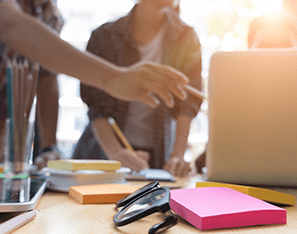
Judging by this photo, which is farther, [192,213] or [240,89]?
[240,89]

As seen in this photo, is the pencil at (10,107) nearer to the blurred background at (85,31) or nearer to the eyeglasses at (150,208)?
the eyeglasses at (150,208)

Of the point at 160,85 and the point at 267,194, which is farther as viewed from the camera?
the point at 160,85

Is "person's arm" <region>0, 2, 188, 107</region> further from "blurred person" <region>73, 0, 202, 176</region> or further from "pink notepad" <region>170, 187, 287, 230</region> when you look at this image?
"pink notepad" <region>170, 187, 287, 230</region>

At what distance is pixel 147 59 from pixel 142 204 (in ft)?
3.65

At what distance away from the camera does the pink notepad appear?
0.28 meters

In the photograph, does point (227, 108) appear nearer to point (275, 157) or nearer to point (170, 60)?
point (275, 157)

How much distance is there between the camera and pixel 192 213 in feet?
0.96

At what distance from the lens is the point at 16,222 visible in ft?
0.93

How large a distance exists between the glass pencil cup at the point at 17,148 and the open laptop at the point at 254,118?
363 mm

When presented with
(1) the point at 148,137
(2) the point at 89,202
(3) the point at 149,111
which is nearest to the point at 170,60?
(3) the point at 149,111

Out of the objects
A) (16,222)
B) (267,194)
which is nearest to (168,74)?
(267,194)

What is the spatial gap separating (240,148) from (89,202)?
0.30 m

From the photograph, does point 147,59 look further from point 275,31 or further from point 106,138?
point 275,31

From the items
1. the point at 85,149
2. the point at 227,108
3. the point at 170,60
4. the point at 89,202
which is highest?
the point at 170,60
